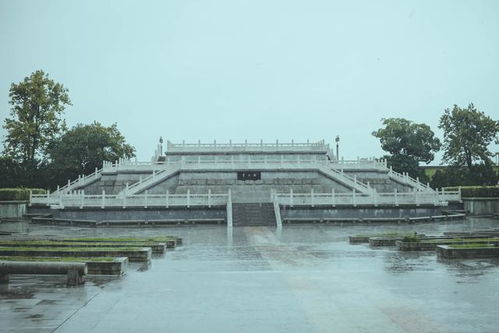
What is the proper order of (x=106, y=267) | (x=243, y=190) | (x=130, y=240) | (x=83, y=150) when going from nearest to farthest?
(x=106, y=267) < (x=130, y=240) < (x=243, y=190) < (x=83, y=150)

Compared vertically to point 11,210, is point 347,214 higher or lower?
lower

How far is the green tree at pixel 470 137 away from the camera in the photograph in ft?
193

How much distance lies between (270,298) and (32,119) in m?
54.8

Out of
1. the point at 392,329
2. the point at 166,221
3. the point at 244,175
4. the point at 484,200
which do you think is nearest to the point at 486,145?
the point at 484,200

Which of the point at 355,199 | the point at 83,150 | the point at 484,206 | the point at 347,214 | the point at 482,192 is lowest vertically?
the point at 347,214

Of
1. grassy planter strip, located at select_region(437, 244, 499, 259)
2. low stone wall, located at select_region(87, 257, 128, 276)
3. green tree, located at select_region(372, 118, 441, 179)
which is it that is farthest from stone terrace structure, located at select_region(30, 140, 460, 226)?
low stone wall, located at select_region(87, 257, 128, 276)

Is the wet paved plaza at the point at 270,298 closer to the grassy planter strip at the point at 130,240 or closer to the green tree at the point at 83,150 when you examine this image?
the grassy planter strip at the point at 130,240

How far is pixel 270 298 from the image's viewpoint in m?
10.6

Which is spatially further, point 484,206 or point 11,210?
point 484,206

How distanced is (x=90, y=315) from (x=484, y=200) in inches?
1643

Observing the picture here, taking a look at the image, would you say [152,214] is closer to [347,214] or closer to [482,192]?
[347,214]

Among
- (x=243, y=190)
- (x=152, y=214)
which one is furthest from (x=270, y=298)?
(x=243, y=190)

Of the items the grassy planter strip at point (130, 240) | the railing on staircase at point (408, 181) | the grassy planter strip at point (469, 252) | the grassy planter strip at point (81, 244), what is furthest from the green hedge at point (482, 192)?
the grassy planter strip at point (81, 244)

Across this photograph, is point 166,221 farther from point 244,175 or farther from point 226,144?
point 226,144
